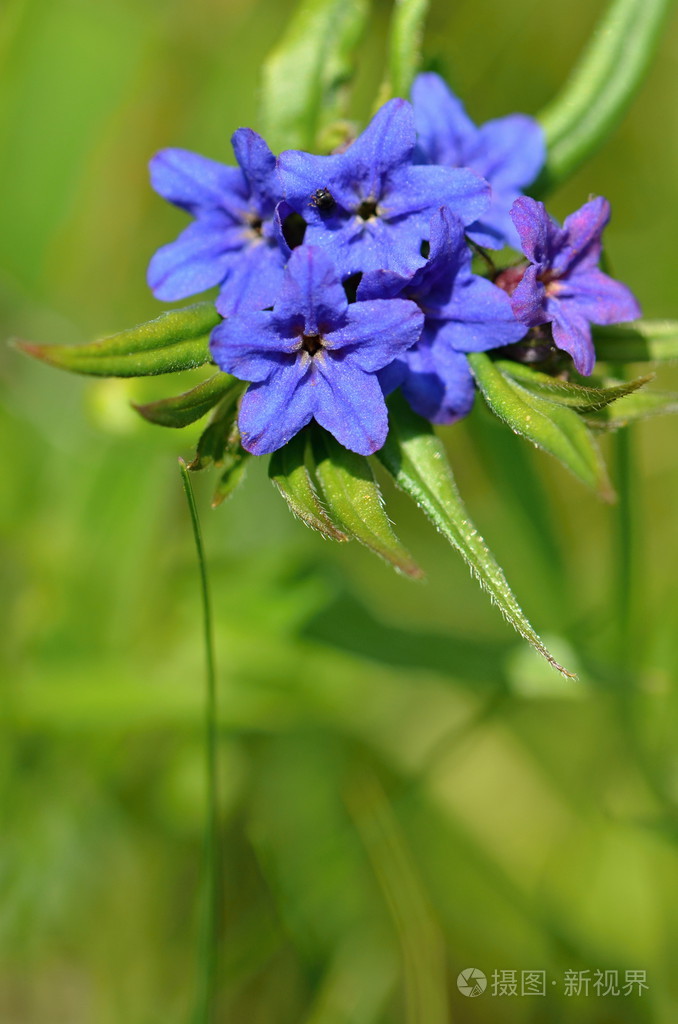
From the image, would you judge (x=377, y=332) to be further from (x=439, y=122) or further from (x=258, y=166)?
(x=439, y=122)

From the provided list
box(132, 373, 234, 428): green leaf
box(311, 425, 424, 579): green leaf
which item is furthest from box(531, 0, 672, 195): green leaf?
box(132, 373, 234, 428): green leaf

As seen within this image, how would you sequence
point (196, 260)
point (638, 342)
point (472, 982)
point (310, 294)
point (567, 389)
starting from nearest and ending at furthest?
point (310, 294)
point (567, 389)
point (196, 260)
point (638, 342)
point (472, 982)

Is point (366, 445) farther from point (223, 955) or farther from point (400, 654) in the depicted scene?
point (223, 955)

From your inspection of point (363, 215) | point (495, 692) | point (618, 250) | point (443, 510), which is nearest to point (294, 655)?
point (495, 692)

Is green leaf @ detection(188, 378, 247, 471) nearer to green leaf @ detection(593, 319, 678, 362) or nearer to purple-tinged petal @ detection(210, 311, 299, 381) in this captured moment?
purple-tinged petal @ detection(210, 311, 299, 381)

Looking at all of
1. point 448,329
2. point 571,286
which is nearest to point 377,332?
point 448,329

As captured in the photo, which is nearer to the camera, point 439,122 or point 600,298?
point 600,298
